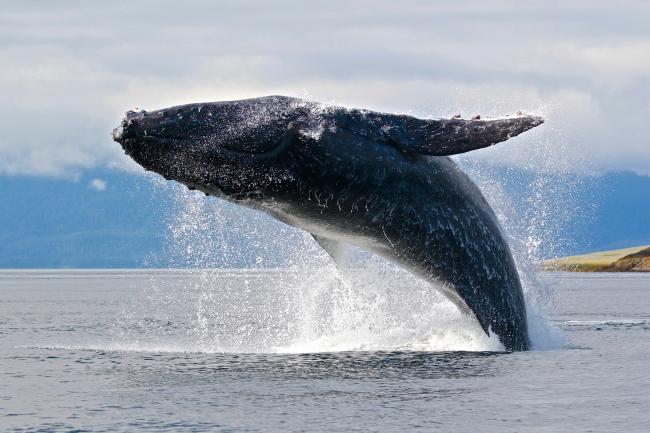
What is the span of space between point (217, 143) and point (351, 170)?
5.87 ft

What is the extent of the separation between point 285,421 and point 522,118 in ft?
16.9

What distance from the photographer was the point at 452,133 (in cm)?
1302

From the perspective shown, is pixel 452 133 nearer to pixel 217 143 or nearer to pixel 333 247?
pixel 217 143

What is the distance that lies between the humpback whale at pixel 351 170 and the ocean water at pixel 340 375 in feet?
5.08

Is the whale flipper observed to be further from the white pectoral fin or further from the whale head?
the white pectoral fin

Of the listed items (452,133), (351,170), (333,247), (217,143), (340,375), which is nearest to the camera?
(217,143)

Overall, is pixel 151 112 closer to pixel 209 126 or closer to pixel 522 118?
pixel 209 126

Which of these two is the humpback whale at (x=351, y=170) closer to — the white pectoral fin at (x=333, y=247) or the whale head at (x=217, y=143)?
the whale head at (x=217, y=143)

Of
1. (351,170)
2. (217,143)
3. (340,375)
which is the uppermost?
(217,143)

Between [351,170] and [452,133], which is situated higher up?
[452,133]

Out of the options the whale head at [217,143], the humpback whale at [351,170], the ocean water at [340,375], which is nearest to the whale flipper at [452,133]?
the humpback whale at [351,170]

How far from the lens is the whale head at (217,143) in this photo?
40.7ft

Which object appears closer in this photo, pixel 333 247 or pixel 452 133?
pixel 452 133

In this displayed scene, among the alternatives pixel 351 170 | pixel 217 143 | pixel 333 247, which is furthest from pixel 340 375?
pixel 217 143
